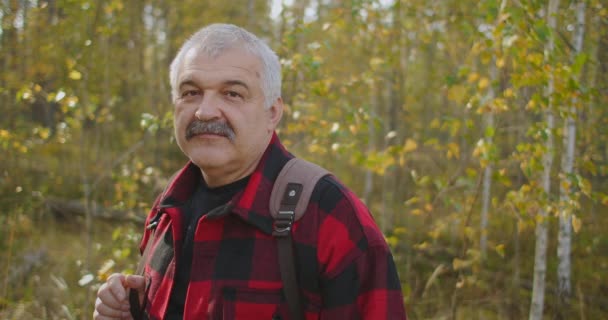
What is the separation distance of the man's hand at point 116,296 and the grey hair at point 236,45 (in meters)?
0.76

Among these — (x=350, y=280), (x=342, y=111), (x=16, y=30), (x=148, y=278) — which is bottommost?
(x=148, y=278)

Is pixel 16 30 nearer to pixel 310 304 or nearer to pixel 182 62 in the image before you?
pixel 182 62

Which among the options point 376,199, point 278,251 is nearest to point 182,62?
point 278,251

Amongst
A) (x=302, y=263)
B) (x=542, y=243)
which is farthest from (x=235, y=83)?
(x=542, y=243)

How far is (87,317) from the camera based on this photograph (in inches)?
186

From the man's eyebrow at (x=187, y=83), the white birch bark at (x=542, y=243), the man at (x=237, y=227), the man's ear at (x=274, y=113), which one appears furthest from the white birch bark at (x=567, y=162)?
the man's eyebrow at (x=187, y=83)

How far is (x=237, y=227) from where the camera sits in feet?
6.04

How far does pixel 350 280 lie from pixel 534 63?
2445 mm

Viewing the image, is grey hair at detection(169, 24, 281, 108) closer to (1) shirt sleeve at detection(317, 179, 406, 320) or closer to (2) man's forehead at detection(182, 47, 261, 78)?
(2) man's forehead at detection(182, 47, 261, 78)

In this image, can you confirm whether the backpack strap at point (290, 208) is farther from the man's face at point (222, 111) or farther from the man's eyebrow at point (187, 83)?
the man's eyebrow at point (187, 83)

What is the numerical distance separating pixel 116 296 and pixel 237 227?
65 centimetres

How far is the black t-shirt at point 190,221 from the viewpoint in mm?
1960

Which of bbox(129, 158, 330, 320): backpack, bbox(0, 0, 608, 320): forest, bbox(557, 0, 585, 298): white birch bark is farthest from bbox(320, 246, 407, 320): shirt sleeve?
bbox(557, 0, 585, 298): white birch bark

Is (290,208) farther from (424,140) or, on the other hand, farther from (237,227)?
(424,140)
